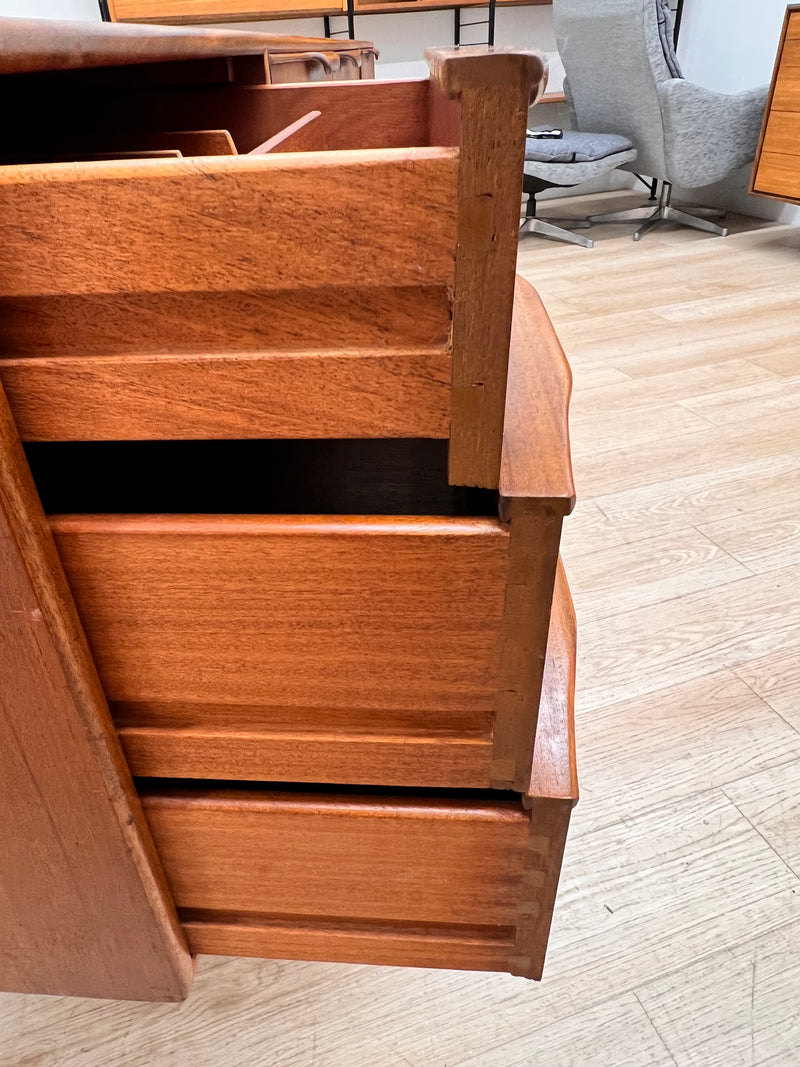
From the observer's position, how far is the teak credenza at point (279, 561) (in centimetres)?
30

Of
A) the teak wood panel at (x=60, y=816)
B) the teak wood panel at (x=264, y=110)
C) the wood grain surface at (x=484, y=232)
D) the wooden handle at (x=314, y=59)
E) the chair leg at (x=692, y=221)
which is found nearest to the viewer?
the wood grain surface at (x=484, y=232)

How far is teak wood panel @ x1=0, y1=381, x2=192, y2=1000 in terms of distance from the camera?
14.7 inches

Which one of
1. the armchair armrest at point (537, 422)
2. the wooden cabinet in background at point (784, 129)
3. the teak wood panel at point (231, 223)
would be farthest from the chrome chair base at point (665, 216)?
the teak wood panel at point (231, 223)

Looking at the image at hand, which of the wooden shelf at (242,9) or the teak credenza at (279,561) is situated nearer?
the teak credenza at (279,561)

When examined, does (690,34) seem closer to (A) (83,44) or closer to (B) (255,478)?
(B) (255,478)

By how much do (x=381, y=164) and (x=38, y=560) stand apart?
9.5 inches

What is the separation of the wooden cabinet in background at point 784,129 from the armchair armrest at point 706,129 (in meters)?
0.11

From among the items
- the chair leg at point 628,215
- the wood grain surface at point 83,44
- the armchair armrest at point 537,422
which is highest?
the wood grain surface at point 83,44

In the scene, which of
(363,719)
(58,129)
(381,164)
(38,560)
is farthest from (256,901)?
(58,129)

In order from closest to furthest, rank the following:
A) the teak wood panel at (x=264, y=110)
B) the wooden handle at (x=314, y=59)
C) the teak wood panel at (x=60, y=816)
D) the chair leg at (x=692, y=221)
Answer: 1. the teak wood panel at (x=60, y=816)
2. the teak wood panel at (x=264, y=110)
3. the wooden handle at (x=314, y=59)
4. the chair leg at (x=692, y=221)

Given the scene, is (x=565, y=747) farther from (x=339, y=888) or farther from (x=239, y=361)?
(x=239, y=361)

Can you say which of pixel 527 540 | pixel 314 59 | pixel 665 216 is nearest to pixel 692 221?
pixel 665 216

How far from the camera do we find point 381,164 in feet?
0.94

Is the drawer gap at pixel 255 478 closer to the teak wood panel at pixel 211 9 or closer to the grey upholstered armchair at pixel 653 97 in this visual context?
the grey upholstered armchair at pixel 653 97
